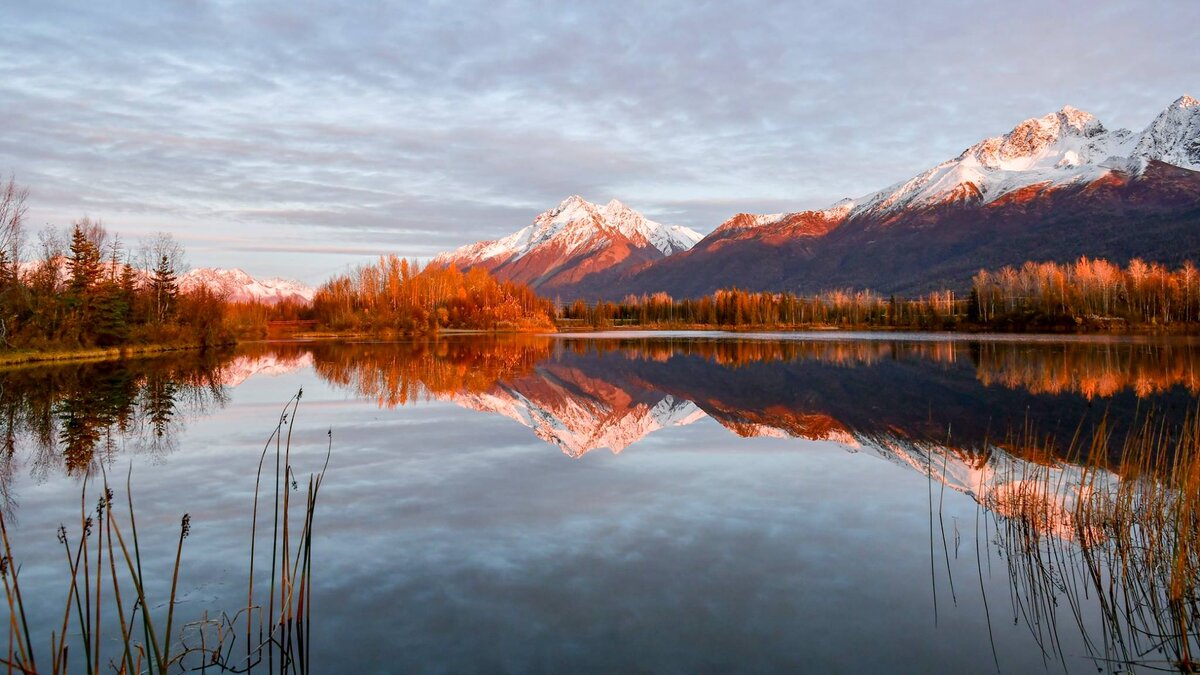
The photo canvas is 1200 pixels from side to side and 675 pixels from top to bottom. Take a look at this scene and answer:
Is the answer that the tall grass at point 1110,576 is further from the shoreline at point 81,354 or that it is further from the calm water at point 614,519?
the shoreline at point 81,354

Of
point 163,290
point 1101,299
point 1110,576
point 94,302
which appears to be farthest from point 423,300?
point 1110,576

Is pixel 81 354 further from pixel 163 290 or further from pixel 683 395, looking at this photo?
pixel 683 395

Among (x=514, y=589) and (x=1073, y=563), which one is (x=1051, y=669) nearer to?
(x=1073, y=563)

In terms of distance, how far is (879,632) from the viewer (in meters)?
5.35

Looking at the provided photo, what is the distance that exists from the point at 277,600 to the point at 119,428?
10709 millimetres

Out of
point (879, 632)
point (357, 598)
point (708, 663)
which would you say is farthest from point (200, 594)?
point (879, 632)

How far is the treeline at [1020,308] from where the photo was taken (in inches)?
2891

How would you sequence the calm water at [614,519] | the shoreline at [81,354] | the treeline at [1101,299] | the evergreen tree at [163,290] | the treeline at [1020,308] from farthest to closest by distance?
the treeline at [1020,308], the treeline at [1101,299], the evergreen tree at [163,290], the shoreline at [81,354], the calm water at [614,519]

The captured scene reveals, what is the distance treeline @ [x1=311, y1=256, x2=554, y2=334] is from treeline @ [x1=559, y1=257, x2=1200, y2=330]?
25751 mm

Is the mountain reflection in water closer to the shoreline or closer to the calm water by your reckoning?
the calm water

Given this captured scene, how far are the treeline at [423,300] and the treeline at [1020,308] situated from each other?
84.5 ft

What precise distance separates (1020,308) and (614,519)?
8907 centimetres

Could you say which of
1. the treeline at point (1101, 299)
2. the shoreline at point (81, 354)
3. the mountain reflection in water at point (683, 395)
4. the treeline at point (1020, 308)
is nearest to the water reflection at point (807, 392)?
the mountain reflection in water at point (683, 395)

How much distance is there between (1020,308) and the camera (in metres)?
83.2
